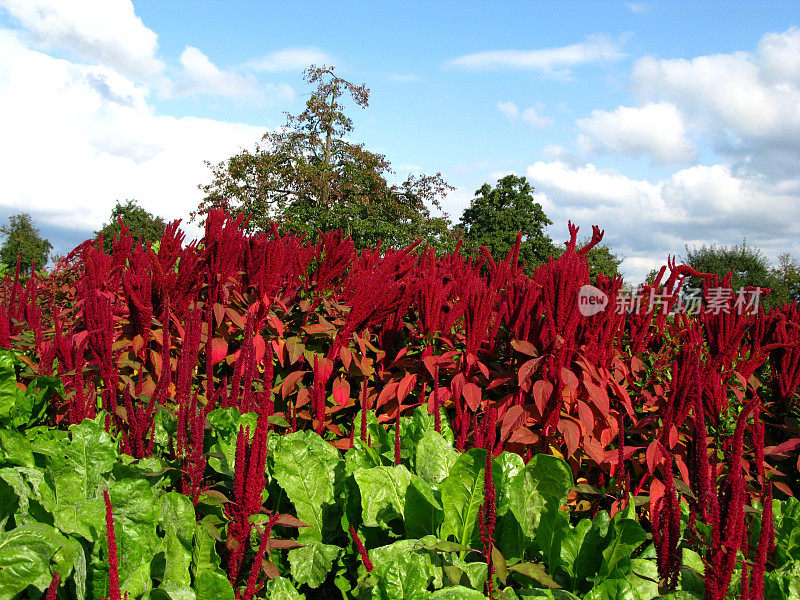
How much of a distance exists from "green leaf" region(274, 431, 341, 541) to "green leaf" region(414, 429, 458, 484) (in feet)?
1.02

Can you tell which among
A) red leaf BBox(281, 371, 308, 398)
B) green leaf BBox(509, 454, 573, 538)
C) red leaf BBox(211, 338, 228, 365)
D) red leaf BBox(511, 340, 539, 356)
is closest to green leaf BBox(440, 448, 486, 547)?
green leaf BBox(509, 454, 573, 538)

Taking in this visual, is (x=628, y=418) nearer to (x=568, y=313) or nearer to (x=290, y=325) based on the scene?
(x=568, y=313)

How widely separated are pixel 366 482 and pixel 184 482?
1.87ft

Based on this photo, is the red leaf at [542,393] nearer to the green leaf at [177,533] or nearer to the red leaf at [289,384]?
the red leaf at [289,384]

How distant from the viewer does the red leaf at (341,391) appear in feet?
9.18

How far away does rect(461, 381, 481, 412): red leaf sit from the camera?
2.51 meters

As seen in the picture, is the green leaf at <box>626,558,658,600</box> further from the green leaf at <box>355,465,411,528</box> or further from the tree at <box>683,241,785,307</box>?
the tree at <box>683,241,785,307</box>

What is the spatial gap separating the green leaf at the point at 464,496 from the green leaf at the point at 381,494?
0.16 meters

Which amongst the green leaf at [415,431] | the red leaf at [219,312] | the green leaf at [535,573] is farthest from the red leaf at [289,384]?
the green leaf at [535,573]

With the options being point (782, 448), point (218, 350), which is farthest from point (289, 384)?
point (782, 448)

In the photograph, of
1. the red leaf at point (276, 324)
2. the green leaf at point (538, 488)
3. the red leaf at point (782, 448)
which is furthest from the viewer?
the red leaf at point (276, 324)

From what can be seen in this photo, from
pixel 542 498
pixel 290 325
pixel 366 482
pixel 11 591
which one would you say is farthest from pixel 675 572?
pixel 290 325

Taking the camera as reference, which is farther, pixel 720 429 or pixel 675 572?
pixel 720 429

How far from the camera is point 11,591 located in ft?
4.54
